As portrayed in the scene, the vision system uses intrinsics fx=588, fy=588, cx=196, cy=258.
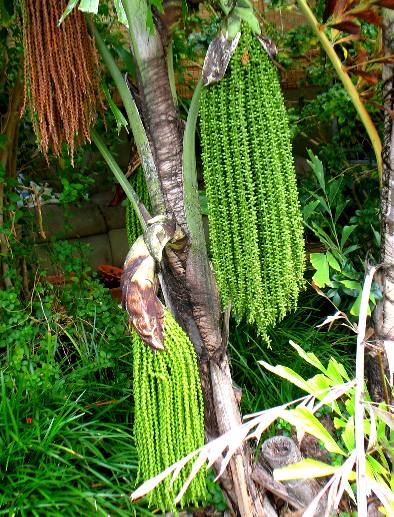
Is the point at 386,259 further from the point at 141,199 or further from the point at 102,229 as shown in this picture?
the point at 102,229

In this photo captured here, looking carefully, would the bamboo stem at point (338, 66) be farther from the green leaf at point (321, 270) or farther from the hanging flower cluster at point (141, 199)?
the hanging flower cluster at point (141, 199)

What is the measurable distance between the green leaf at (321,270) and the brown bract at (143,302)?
2.10 feet

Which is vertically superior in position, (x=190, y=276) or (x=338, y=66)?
(x=338, y=66)

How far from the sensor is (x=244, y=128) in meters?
1.28

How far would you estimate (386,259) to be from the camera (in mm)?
1710

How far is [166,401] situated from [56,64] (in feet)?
2.78

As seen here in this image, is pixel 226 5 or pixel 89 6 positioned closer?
pixel 89 6

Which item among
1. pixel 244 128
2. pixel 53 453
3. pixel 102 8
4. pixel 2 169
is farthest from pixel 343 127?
pixel 53 453

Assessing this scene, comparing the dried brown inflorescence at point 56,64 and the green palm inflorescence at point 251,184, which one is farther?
the dried brown inflorescence at point 56,64

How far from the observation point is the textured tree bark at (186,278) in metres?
1.45

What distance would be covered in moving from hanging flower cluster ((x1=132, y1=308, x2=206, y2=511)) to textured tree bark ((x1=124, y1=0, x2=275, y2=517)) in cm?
21

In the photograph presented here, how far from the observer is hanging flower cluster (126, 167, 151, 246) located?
5.51 feet

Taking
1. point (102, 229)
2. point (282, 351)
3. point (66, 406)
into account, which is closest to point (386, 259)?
point (282, 351)

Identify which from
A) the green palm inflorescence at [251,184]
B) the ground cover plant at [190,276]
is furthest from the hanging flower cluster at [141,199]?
the green palm inflorescence at [251,184]
